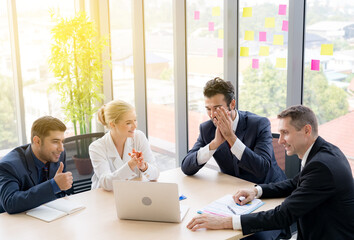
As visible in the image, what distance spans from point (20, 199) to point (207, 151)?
4.00ft

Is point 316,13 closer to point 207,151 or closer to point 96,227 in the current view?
point 207,151

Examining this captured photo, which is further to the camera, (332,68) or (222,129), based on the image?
(332,68)

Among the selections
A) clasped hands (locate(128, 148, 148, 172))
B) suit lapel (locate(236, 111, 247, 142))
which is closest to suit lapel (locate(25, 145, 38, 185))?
clasped hands (locate(128, 148, 148, 172))

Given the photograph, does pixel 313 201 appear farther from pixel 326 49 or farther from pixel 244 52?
pixel 244 52

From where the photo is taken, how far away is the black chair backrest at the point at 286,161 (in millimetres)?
3004

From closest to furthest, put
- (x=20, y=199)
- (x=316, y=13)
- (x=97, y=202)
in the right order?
(x=20, y=199) → (x=97, y=202) → (x=316, y=13)

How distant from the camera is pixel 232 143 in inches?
115

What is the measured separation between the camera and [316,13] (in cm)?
338

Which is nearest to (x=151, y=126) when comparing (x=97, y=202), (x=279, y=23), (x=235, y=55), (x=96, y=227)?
(x=235, y=55)

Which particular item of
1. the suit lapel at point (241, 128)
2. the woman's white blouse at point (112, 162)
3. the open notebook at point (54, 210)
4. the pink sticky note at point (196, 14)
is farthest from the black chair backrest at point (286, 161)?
the pink sticky note at point (196, 14)

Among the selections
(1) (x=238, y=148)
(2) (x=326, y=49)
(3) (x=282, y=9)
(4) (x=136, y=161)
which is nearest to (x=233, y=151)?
(1) (x=238, y=148)

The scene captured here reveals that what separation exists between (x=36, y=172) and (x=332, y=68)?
2226 millimetres

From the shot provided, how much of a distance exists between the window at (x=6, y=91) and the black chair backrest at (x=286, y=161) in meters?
3.47

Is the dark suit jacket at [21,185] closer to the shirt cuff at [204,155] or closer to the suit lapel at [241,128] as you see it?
the shirt cuff at [204,155]
